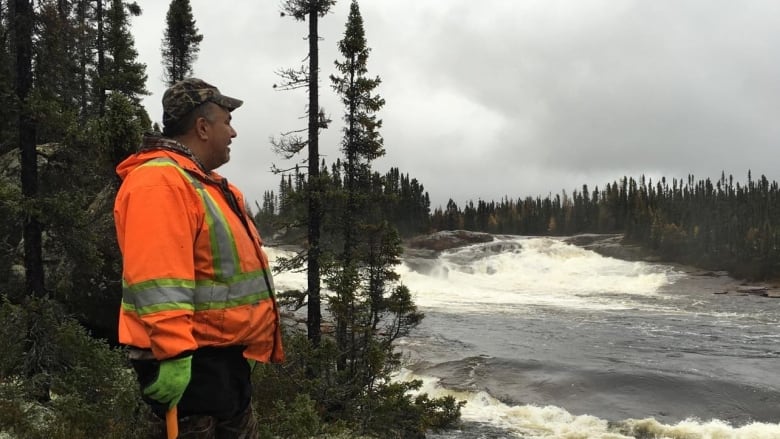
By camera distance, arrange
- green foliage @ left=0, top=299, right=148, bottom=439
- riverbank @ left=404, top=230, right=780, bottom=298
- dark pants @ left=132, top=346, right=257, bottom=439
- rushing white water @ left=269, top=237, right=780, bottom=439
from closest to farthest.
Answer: dark pants @ left=132, top=346, right=257, bottom=439 → green foliage @ left=0, top=299, right=148, bottom=439 → rushing white water @ left=269, top=237, right=780, bottom=439 → riverbank @ left=404, top=230, right=780, bottom=298

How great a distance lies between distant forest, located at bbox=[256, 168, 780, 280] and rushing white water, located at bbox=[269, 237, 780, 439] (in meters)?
5.45

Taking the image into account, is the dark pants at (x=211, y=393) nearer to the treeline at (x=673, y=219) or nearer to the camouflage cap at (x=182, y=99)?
the camouflage cap at (x=182, y=99)

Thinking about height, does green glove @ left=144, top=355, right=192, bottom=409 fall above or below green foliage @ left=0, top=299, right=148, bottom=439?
above

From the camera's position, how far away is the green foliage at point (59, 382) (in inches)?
240

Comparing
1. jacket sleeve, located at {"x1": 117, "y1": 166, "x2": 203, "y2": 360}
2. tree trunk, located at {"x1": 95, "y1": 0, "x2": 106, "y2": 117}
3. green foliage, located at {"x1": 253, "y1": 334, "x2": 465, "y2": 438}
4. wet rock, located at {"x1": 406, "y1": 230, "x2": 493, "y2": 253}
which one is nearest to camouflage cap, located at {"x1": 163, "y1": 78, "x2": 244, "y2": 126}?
jacket sleeve, located at {"x1": 117, "y1": 166, "x2": 203, "y2": 360}

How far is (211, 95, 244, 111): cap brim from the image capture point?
2725 millimetres

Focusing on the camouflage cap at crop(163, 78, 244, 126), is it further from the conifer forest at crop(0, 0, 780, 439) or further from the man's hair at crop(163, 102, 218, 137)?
the conifer forest at crop(0, 0, 780, 439)

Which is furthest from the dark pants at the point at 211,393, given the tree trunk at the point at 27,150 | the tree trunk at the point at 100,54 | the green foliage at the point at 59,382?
the tree trunk at the point at 100,54

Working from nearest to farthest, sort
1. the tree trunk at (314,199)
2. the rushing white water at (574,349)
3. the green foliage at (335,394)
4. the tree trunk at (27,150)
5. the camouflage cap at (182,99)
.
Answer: the camouflage cap at (182,99) < the tree trunk at (27,150) < the green foliage at (335,394) < the rushing white water at (574,349) < the tree trunk at (314,199)

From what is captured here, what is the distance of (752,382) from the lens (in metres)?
13.9

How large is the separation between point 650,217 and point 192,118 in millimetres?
72928

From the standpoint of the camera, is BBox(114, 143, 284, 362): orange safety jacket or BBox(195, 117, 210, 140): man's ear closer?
BBox(114, 143, 284, 362): orange safety jacket

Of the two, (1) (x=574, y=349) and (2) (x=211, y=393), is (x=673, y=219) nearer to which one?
(1) (x=574, y=349)

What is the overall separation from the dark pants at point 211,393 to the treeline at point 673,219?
175 feet
